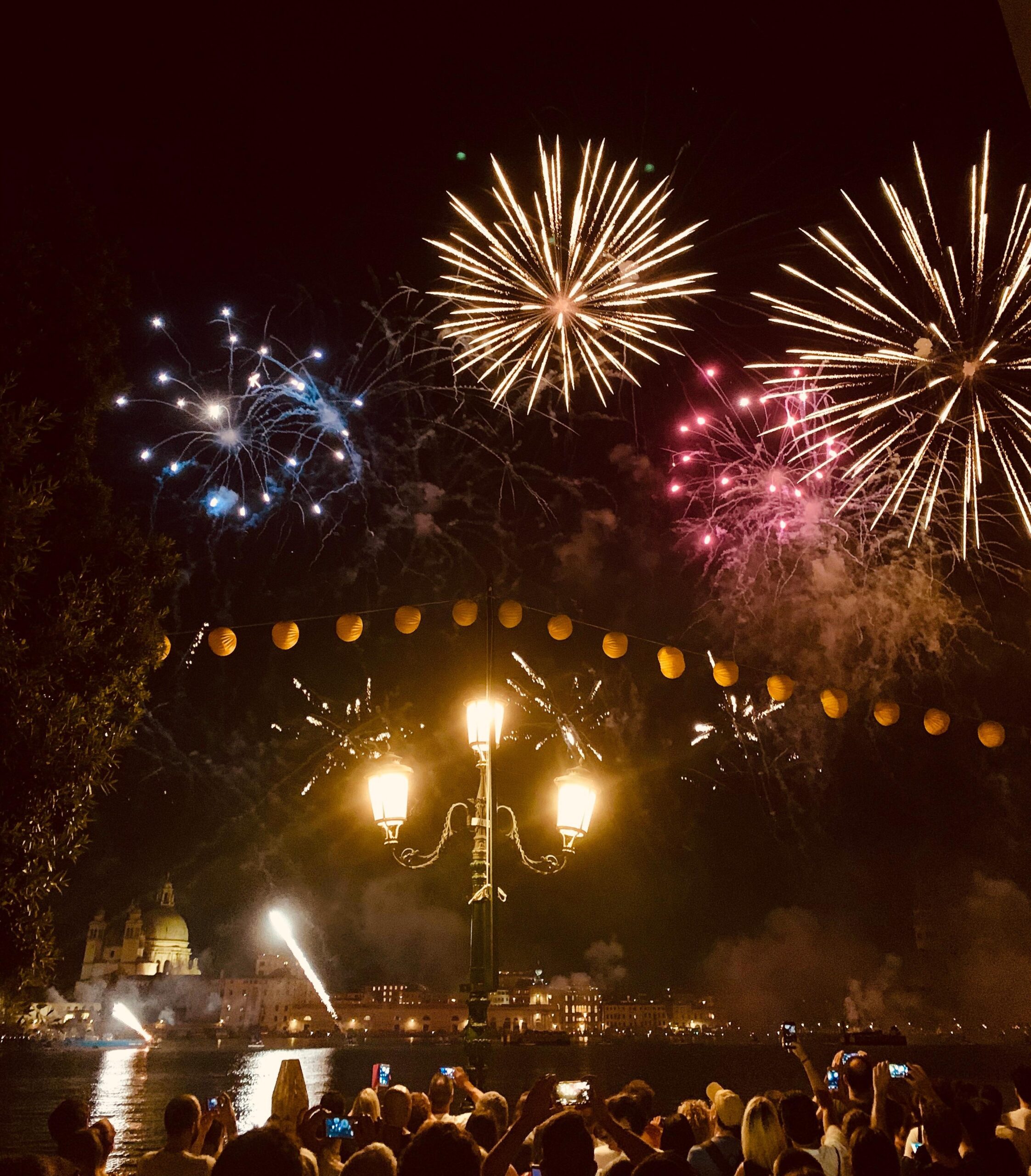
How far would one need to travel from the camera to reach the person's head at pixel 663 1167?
10.4 feet

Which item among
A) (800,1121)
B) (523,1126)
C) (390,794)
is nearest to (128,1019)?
(390,794)

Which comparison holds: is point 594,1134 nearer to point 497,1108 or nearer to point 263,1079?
point 497,1108

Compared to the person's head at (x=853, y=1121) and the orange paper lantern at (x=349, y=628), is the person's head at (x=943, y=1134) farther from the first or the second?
the orange paper lantern at (x=349, y=628)

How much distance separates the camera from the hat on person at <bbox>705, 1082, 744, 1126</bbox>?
6.40 m

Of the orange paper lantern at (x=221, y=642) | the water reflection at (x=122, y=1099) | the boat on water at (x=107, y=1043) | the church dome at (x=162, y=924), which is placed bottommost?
the water reflection at (x=122, y=1099)

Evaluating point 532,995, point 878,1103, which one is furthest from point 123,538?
point 532,995

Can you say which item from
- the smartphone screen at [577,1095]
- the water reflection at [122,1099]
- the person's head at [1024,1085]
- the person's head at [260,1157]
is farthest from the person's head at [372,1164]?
the water reflection at [122,1099]

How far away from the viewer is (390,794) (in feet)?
34.1

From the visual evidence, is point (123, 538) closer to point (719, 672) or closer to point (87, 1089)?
point (719, 672)

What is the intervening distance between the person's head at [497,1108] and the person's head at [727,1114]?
1732 mm

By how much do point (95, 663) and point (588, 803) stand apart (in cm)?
593

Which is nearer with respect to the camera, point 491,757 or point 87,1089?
point 491,757

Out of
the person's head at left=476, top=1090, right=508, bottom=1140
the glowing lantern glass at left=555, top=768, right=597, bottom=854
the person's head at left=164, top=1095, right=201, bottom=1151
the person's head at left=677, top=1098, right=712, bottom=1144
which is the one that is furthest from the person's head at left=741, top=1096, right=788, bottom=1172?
the glowing lantern glass at left=555, top=768, right=597, bottom=854

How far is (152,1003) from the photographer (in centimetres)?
16650
